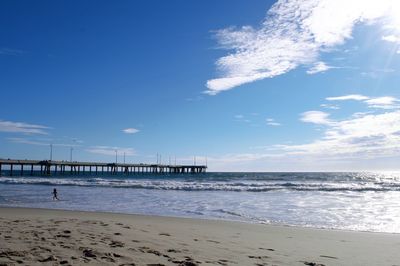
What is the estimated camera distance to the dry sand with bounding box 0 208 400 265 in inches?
216

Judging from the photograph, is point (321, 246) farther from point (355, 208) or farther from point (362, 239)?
point (355, 208)

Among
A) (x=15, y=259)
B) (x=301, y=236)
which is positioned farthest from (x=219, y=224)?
(x=15, y=259)

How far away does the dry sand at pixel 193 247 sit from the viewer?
550 cm

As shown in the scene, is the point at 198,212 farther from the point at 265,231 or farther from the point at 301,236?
the point at 301,236

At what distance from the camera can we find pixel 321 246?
26.0 feet

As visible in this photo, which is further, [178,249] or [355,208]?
[355,208]

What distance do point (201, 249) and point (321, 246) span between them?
2.78 m

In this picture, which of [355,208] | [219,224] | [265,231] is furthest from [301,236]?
[355,208]

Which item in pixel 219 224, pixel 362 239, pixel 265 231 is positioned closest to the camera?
pixel 362 239

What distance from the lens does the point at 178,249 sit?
6598 mm

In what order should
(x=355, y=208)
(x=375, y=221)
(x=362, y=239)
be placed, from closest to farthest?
1. (x=362, y=239)
2. (x=375, y=221)
3. (x=355, y=208)

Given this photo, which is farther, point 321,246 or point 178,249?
point 321,246

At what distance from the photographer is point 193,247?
6969mm

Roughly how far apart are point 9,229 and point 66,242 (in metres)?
2.35
